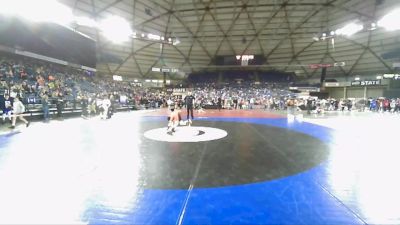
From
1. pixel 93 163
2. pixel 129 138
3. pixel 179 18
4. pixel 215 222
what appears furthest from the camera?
pixel 179 18

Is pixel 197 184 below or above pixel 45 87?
below

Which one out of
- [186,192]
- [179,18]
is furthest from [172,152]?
[179,18]

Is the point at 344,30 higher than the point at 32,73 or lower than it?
higher

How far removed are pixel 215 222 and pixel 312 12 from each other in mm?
28772

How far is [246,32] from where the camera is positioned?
100 ft

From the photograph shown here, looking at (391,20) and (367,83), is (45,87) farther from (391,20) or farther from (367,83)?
(367,83)

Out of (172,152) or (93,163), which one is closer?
(93,163)

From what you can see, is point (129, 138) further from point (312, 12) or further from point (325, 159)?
point (312, 12)

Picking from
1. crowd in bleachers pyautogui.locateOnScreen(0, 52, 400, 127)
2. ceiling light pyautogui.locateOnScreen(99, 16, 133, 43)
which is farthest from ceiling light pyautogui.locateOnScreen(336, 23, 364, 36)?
ceiling light pyautogui.locateOnScreen(99, 16, 133, 43)

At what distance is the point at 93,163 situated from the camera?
487 cm

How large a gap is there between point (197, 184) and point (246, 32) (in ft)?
99.0

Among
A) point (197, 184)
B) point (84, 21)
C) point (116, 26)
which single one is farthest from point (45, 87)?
point (197, 184)

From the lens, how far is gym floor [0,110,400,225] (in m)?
2.76

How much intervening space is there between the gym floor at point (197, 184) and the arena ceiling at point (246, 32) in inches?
852
